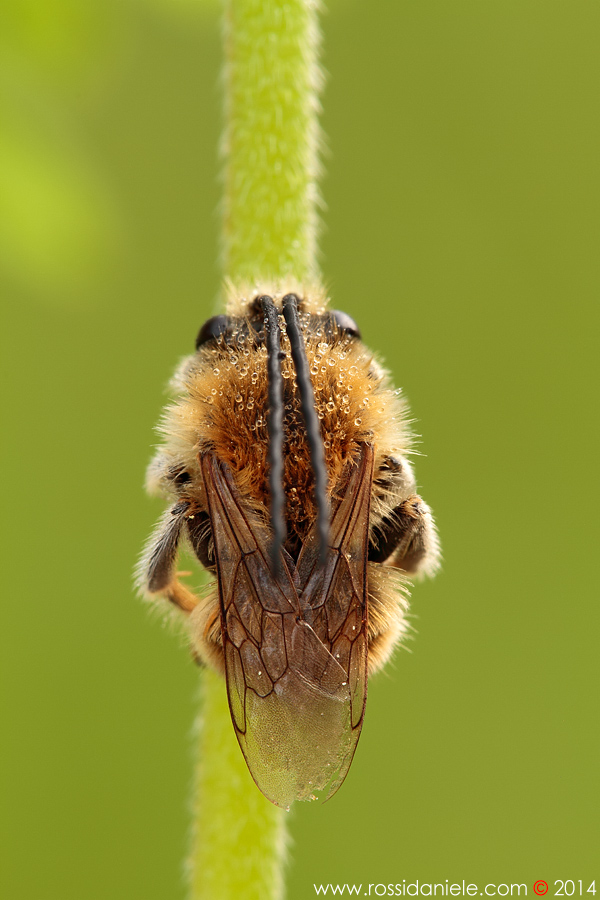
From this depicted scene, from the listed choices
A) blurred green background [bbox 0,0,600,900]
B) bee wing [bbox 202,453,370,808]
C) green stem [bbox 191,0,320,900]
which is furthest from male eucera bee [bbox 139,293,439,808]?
blurred green background [bbox 0,0,600,900]

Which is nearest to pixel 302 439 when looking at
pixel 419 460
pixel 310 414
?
pixel 310 414

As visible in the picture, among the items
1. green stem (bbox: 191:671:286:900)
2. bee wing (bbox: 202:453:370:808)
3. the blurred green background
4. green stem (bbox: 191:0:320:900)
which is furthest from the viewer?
the blurred green background

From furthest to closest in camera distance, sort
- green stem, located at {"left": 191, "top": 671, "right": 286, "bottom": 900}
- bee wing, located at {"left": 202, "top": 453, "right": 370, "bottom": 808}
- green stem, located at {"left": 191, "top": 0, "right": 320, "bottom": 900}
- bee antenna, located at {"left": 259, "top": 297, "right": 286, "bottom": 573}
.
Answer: green stem, located at {"left": 191, "top": 671, "right": 286, "bottom": 900} < green stem, located at {"left": 191, "top": 0, "right": 320, "bottom": 900} < bee wing, located at {"left": 202, "top": 453, "right": 370, "bottom": 808} < bee antenna, located at {"left": 259, "top": 297, "right": 286, "bottom": 573}

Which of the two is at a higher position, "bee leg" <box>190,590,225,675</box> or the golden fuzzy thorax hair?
the golden fuzzy thorax hair

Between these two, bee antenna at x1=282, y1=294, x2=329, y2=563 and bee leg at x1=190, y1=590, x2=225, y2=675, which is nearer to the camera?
bee antenna at x1=282, y1=294, x2=329, y2=563

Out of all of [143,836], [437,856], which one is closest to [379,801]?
[437,856]

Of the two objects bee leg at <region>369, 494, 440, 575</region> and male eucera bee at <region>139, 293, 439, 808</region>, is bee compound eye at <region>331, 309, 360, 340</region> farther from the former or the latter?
bee leg at <region>369, 494, 440, 575</region>

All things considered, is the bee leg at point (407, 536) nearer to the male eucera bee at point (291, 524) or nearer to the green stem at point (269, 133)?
the male eucera bee at point (291, 524)

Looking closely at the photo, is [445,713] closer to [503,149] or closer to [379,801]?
[379,801]

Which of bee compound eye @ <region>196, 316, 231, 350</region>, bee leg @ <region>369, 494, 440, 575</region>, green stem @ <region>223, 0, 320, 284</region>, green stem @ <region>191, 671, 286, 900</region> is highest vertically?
green stem @ <region>223, 0, 320, 284</region>
